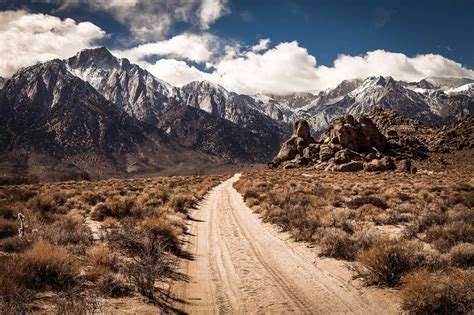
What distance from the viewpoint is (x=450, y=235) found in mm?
11203

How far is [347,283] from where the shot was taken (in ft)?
29.6

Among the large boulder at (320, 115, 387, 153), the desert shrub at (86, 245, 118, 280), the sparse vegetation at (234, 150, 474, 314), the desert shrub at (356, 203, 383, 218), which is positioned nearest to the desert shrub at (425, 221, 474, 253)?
the sparse vegetation at (234, 150, 474, 314)

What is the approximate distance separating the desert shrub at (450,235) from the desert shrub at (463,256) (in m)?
0.99

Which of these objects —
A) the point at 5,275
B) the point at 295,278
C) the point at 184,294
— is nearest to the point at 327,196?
the point at 295,278

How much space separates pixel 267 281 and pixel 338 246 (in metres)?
3.27

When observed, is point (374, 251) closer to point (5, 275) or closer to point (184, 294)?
point (184, 294)

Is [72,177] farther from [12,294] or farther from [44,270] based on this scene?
[12,294]

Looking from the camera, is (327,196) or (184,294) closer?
(184,294)

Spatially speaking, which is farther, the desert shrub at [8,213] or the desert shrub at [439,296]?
the desert shrub at [8,213]

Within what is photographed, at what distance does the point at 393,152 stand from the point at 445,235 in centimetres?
8543

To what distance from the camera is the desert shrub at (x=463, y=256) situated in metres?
9.05

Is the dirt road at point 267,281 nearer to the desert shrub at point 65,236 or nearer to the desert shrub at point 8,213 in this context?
the desert shrub at point 65,236

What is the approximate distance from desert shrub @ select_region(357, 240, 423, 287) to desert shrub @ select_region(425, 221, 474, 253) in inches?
83.1

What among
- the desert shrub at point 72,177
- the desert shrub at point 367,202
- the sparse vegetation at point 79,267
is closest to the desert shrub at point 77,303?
the sparse vegetation at point 79,267
